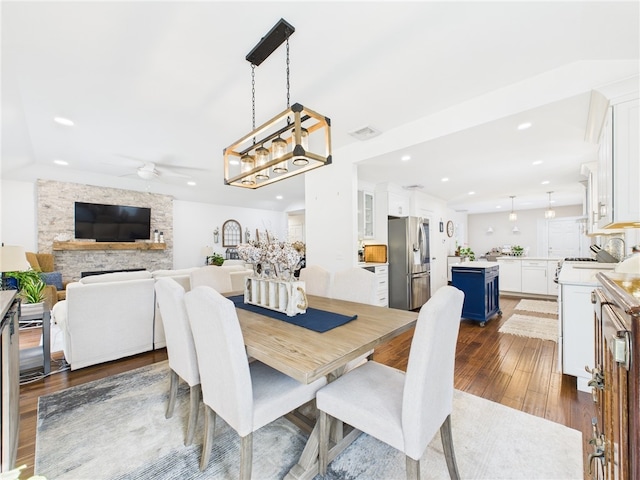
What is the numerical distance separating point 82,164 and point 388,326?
598 cm

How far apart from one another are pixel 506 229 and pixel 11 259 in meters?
11.7

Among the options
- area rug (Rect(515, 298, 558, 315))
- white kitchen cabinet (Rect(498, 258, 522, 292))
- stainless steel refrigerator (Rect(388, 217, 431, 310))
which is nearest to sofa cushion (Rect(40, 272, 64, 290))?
stainless steel refrigerator (Rect(388, 217, 431, 310))

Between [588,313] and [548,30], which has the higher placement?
[548,30]

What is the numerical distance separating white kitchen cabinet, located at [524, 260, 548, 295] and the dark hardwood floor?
3363 millimetres

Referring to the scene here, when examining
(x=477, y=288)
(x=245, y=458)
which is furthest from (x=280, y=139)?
(x=477, y=288)

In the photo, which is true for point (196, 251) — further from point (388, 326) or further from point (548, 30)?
point (548, 30)

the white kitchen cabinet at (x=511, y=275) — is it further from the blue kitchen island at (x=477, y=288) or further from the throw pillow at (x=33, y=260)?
the throw pillow at (x=33, y=260)

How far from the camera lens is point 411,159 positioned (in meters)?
3.67

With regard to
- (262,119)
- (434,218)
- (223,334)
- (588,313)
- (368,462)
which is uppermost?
(262,119)

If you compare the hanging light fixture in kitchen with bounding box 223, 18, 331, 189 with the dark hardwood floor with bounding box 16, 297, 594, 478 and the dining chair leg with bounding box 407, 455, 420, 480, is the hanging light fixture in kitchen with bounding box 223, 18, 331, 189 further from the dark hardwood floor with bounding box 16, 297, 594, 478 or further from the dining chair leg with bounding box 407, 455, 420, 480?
the dark hardwood floor with bounding box 16, 297, 594, 478

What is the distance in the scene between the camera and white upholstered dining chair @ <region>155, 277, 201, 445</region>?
1.59 meters

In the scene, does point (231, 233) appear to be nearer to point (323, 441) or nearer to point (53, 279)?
point (53, 279)

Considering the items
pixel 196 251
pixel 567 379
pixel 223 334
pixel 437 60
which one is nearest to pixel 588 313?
pixel 567 379

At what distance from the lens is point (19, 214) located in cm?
513
